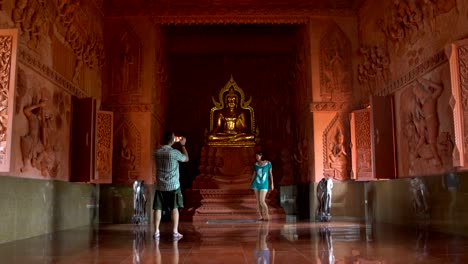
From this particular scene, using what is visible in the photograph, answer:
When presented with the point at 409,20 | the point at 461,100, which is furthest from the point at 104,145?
the point at 461,100

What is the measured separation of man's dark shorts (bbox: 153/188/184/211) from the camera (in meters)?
7.28

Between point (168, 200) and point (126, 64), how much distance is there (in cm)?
580

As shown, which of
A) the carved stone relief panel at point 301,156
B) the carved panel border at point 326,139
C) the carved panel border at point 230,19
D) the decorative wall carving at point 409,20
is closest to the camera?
the decorative wall carving at point 409,20

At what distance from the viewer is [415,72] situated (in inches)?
348

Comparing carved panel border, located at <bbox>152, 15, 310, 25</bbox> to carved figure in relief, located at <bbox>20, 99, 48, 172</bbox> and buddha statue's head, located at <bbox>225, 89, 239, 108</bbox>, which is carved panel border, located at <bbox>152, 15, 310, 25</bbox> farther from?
carved figure in relief, located at <bbox>20, 99, 48, 172</bbox>

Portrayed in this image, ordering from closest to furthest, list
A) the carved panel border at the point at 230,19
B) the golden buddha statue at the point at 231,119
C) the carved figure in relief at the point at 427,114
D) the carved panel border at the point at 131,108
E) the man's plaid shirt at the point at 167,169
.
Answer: the man's plaid shirt at the point at 167,169, the carved figure in relief at the point at 427,114, the carved panel border at the point at 131,108, the carved panel border at the point at 230,19, the golden buddha statue at the point at 231,119

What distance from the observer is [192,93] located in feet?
53.6

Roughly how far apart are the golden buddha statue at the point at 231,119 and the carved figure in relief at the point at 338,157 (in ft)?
10.4

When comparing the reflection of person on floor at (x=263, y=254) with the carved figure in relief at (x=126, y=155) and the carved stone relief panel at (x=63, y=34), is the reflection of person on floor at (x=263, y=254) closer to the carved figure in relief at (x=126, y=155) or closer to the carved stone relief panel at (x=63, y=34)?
the carved stone relief panel at (x=63, y=34)

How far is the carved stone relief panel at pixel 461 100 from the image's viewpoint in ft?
20.7

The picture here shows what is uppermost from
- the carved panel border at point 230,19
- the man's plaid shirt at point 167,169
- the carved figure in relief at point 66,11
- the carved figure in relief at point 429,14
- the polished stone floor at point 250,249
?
the carved panel border at point 230,19

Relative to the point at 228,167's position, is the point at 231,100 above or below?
above

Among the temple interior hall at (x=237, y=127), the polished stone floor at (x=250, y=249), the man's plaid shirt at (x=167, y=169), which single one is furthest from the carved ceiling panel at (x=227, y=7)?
the polished stone floor at (x=250, y=249)

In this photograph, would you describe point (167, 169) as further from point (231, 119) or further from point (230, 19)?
point (231, 119)
